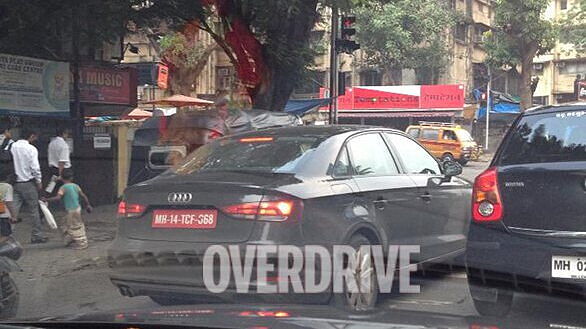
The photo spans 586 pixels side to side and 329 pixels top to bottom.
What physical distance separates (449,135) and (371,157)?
71.7 ft

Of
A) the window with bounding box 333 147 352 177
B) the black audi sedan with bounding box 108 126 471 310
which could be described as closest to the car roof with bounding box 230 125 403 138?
the black audi sedan with bounding box 108 126 471 310

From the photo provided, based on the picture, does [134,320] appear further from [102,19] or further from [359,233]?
[102,19]

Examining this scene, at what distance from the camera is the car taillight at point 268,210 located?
4402mm

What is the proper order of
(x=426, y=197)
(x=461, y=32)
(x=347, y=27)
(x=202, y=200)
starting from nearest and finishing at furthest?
1. (x=202, y=200)
2. (x=426, y=197)
3. (x=347, y=27)
4. (x=461, y=32)

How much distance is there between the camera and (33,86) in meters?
11.2

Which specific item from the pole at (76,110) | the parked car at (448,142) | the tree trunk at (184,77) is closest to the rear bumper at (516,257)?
the pole at (76,110)

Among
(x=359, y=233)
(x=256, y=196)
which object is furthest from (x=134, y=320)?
(x=359, y=233)

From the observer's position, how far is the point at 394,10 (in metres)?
30.2

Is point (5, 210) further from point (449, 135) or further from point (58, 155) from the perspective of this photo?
point (449, 135)

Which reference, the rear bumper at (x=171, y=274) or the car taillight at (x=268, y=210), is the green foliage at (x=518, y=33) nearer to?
the car taillight at (x=268, y=210)

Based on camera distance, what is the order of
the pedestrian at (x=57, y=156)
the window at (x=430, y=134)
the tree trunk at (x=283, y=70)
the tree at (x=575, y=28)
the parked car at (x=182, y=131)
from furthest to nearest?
the tree at (x=575, y=28) → the window at (x=430, y=134) → the tree trunk at (x=283, y=70) → the pedestrian at (x=57, y=156) → the parked car at (x=182, y=131)

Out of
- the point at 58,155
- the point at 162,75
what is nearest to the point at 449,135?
the point at 162,75

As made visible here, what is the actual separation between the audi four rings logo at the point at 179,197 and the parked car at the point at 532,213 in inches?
80.7

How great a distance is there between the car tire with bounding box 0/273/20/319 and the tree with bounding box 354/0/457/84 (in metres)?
25.9
